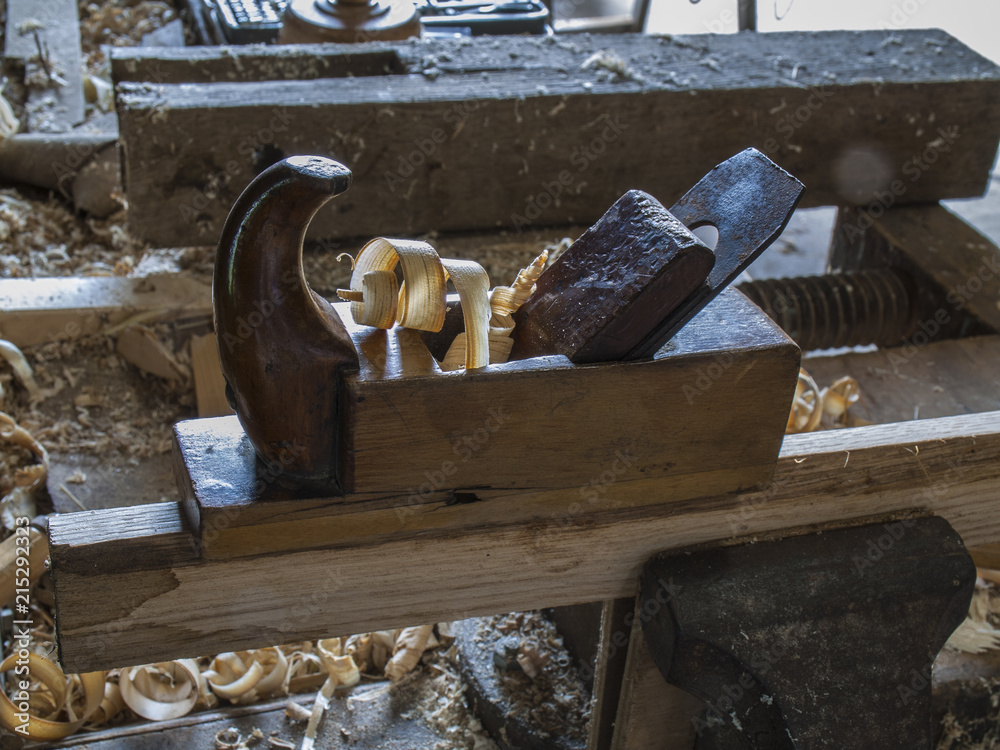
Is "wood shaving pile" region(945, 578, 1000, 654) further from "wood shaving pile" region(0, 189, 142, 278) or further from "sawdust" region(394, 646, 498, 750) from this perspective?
"wood shaving pile" region(0, 189, 142, 278)

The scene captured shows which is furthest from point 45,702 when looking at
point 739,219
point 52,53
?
point 52,53

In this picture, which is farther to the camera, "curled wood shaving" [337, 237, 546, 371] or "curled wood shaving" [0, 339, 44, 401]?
"curled wood shaving" [0, 339, 44, 401]

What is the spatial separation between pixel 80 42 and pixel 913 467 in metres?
3.53

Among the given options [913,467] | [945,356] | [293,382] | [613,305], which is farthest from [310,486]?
[945,356]

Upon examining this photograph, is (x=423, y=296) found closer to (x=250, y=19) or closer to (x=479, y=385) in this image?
(x=479, y=385)

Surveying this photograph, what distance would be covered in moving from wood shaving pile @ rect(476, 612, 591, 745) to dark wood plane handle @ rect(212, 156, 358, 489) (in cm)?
74

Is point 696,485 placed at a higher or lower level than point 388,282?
lower

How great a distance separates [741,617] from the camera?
40.3 inches

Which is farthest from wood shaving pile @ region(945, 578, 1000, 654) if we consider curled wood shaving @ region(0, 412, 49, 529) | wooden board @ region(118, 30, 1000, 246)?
curled wood shaving @ region(0, 412, 49, 529)

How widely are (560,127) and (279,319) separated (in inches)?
48.9

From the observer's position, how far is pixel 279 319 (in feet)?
2.72

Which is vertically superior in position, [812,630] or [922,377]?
[812,630]

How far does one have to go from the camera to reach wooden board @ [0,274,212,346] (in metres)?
1.81

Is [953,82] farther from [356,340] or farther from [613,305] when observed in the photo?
[356,340]
